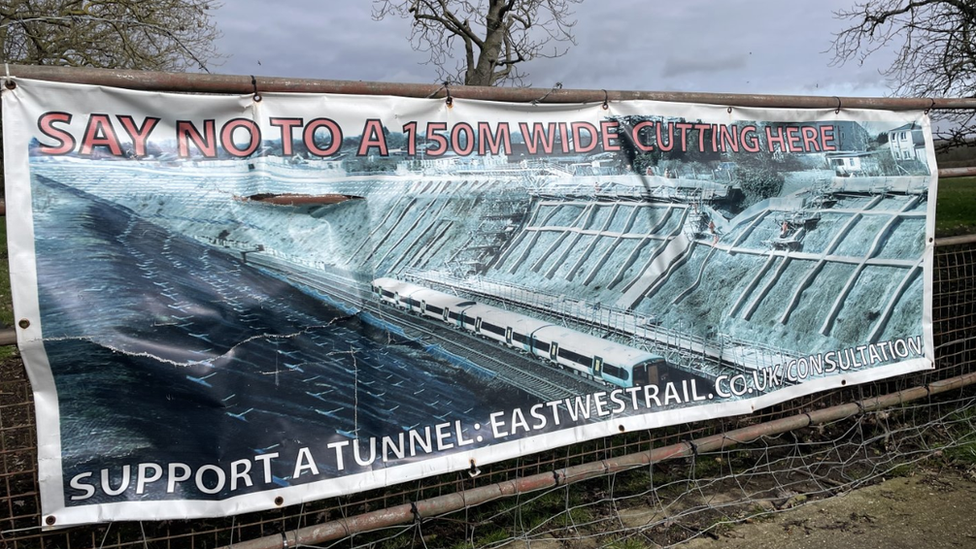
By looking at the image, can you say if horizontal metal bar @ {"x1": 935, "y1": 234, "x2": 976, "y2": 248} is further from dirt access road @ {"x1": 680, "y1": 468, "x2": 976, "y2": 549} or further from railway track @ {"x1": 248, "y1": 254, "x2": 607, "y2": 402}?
railway track @ {"x1": 248, "y1": 254, "x2": 607, "y2": 402}

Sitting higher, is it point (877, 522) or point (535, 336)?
point (535, 336)

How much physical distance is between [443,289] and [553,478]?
1.08 metres

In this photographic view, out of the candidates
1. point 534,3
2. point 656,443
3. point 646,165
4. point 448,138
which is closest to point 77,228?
point 448,138

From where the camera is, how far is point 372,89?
107 inches

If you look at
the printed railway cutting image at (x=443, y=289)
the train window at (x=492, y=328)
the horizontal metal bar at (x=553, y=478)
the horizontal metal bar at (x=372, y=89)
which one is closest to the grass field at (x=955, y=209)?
the horizontal metal bar at (x=553, y=478)

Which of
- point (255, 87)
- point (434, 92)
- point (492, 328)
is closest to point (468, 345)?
point (492, 328)

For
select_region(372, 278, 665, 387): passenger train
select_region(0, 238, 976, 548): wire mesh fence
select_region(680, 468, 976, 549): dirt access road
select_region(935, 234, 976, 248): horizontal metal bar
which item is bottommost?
select_region(680, 468, 976, 549): dirt access road

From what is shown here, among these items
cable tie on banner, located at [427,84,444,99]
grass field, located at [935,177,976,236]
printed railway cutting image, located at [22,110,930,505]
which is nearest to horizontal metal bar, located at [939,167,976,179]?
printed railway cutting image, located at [22,110,930,505]

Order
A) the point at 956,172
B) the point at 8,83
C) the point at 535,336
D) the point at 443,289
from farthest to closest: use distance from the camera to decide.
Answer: the point at 956,172, the point at 535,336, the point at 443,289, the point at 8,83

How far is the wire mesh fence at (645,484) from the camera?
3.13m

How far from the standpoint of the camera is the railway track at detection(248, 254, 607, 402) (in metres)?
2.65

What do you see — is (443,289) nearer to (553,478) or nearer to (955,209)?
(553,478)

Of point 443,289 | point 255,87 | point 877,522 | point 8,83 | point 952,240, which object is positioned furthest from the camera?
point 952,240

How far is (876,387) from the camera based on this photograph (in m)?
4.31
